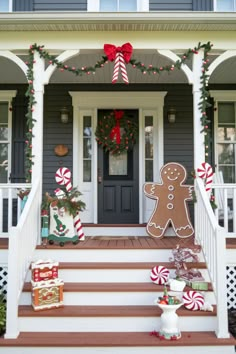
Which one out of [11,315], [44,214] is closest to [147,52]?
[44,214]

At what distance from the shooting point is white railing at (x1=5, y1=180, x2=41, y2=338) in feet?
10.0

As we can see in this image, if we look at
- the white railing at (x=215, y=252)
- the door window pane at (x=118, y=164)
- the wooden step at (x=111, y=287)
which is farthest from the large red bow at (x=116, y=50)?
the wooden step at (x=111, y=287)

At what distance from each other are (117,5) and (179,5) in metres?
1.08

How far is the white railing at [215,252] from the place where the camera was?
3055 mm

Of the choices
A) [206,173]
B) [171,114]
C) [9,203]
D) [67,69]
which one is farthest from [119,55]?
[9,203]

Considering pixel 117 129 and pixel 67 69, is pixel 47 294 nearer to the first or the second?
pixel 67 69

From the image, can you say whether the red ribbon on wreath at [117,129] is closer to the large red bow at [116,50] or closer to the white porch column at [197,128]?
the large red bow at [116,50]

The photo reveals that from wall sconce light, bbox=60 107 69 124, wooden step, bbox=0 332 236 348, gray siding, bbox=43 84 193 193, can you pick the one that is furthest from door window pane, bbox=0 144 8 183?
wooden step, bbox=0 332 236 348

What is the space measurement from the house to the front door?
0.02 m

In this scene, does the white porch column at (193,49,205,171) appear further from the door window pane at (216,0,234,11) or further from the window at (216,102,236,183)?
the door window pane at (216,0,234,11)

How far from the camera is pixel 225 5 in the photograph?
19.0 feet

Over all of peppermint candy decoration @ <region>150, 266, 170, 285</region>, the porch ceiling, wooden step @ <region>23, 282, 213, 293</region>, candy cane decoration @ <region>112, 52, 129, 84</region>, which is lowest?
wooden step @ <region>23, 282, 213, 293</region>

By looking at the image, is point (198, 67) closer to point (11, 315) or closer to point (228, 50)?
point (228, 50)

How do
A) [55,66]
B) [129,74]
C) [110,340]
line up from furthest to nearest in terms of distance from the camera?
[129,74] < [55,66] < [110,340]
